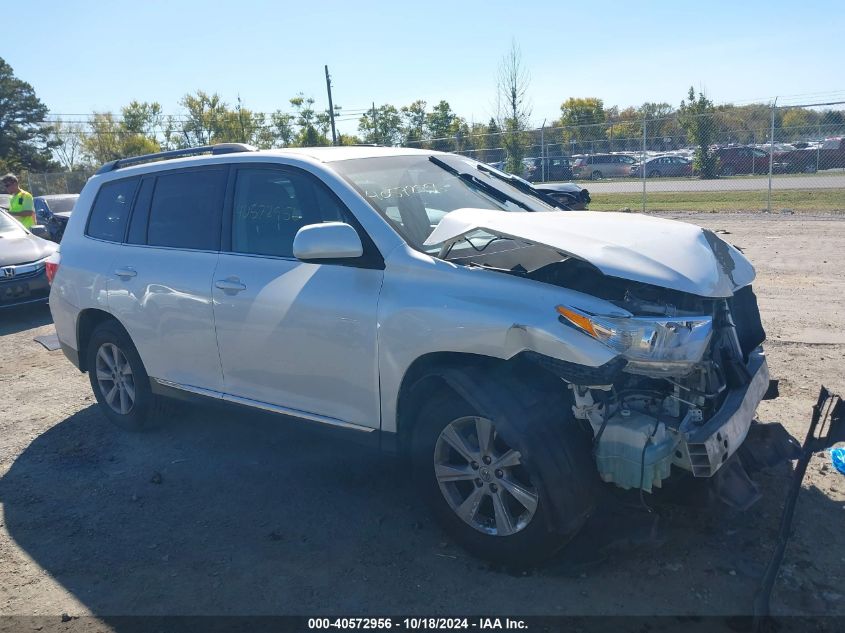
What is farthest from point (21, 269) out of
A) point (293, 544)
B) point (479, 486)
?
point (479, 486)

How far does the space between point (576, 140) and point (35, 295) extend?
1663 cm

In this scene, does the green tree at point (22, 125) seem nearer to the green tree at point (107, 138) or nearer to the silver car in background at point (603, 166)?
the green tree at point (107, 138)

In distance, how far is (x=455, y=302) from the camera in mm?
3449

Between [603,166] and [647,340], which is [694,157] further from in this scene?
[647,340]

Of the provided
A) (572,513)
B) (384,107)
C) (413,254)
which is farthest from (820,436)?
(384,107)

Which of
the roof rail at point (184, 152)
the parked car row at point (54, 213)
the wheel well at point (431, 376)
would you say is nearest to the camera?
the wheel well at point (431, 376)

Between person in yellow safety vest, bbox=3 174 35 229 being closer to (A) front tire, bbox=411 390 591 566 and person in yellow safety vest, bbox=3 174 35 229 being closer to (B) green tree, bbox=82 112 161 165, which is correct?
(A) front tire, bbox=411 390 591 566

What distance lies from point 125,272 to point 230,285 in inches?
46.2

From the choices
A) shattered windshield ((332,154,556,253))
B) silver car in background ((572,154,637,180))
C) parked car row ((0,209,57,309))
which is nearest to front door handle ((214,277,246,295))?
shattered windshield ((332,154,556,253))

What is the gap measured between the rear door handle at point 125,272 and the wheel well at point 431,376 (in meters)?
2.38

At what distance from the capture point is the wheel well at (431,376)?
3.46 meters

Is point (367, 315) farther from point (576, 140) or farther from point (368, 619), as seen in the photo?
point (576, 140)

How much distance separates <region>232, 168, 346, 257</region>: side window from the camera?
4172mm

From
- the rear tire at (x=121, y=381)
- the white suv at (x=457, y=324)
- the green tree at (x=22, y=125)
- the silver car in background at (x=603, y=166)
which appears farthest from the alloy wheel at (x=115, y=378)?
the green tree at (x=22, y=125)
